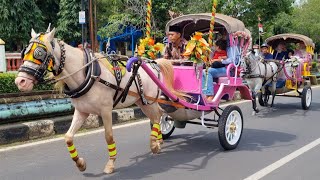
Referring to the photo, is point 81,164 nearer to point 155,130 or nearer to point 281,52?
point 155,130

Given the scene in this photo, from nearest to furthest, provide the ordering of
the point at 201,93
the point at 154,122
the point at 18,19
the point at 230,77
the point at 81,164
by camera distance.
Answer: the point at 81,164 < the point at 154,122 < the point at 201,93 < the point at 230,77 < the point at 18,19

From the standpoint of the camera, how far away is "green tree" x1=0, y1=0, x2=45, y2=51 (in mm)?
27516

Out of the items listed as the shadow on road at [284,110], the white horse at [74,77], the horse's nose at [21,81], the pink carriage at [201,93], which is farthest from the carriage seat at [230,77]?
the shadow on road at [284,110]

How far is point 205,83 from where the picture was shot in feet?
22.5

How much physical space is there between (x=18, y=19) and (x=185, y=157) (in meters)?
24.4

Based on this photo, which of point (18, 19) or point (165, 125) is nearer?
point (165, 125)

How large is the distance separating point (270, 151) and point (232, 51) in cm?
190

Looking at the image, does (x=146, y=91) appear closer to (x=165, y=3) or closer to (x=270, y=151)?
(x=270, y=151)

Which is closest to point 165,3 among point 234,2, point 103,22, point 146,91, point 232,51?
point 234,2

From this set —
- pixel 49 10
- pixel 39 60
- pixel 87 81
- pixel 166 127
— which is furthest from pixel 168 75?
pixel 49 10

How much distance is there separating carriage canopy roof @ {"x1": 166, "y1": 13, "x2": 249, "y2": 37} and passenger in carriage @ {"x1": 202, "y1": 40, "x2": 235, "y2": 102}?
1.33 feet

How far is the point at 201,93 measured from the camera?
6.67 m

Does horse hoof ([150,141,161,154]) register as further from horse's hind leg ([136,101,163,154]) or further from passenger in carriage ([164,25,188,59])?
passenger in carriage ([164,25,188,59])

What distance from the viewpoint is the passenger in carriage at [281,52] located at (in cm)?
1369
